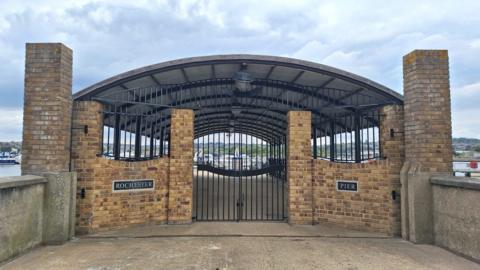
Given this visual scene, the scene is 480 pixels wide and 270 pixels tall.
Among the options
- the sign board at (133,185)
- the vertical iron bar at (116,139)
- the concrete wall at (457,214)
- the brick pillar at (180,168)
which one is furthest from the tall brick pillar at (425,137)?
the vertical iron bar at (116,139)

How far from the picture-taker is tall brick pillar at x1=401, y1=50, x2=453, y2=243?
6.32 meters

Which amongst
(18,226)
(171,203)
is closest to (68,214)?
(18,226)

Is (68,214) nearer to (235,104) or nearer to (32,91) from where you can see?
(32,91)

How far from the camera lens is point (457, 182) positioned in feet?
18.1

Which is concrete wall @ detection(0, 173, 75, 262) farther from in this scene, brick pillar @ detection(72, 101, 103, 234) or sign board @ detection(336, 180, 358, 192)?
sign board @ detection(336, 180, 358, 192)

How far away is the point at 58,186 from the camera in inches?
239

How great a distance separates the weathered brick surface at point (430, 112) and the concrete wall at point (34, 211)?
824 centimetres

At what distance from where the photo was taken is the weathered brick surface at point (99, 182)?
22.1ft

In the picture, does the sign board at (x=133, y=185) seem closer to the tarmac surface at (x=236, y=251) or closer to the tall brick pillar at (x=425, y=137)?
the tarmac surface at (x=236, y=251)

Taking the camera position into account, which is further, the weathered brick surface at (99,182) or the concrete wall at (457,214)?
the weathered brick surface at (99,182)

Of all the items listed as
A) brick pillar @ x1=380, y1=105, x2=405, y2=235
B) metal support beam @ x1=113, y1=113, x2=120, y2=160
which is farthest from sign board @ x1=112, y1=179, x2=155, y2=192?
brick pillar @ x1=380, y1=105, x2=405, y2=235

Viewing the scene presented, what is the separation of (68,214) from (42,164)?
49.9 inches

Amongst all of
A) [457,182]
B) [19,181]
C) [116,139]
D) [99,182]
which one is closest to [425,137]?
[457,182]

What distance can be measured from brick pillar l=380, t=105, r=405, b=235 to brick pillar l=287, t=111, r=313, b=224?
6.57 ft
